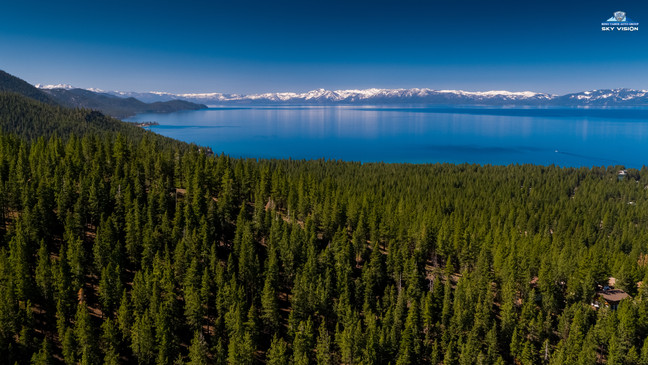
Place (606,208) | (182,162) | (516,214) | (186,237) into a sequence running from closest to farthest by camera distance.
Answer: (186,237)
(182,162)
(516,214)
(606,208)

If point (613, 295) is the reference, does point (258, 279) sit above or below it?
above

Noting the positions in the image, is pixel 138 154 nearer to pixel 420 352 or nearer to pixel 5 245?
pixel 5 245

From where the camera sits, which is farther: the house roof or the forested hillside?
the house roof

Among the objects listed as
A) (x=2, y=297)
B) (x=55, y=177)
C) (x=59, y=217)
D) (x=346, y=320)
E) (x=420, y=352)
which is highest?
(x=55, y=177)

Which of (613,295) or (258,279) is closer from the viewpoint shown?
(258,279)

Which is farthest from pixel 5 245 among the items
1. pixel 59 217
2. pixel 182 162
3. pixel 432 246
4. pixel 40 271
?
pixel 432 246

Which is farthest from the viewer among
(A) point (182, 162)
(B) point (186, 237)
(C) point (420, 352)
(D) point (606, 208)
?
(D) point (606, 208)

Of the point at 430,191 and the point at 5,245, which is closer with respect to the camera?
the point at 5,245

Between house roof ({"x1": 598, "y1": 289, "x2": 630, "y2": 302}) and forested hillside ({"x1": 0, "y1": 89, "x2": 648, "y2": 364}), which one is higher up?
forested hillside ({"x1": 0, "y1": 89, "x2": 648, "y2": 364})
